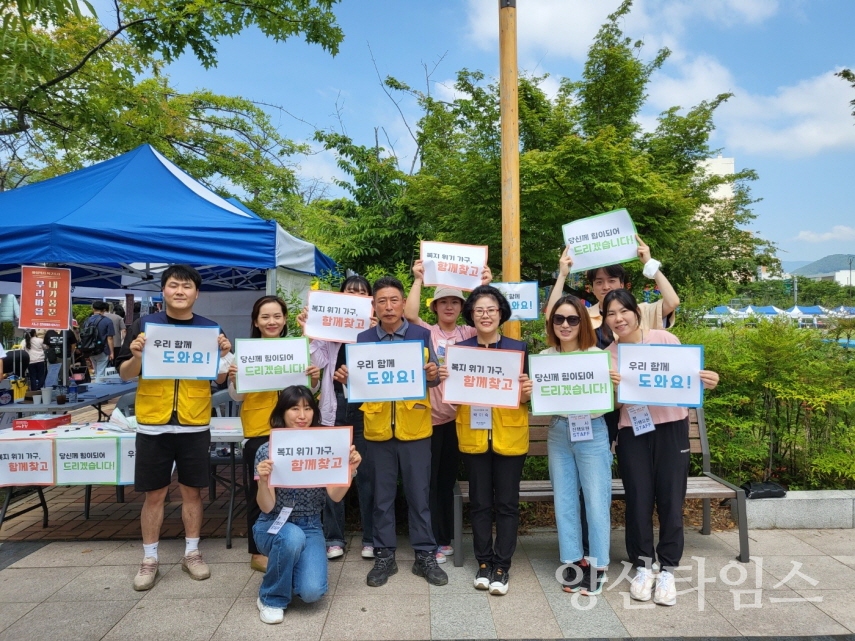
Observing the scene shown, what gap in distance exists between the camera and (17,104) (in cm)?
775

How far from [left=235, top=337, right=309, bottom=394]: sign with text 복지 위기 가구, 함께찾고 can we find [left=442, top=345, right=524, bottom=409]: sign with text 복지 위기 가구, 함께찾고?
103cm

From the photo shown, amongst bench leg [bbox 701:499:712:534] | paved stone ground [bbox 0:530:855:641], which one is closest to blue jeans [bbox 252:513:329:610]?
paved stone ground [bbox 0:530:855:641]

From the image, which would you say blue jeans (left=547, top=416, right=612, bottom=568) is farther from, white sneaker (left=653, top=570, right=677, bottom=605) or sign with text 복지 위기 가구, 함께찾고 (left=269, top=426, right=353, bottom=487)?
sign with text 복지 위기 가구, 함께찾고 (left=269, top=426, right=353, bottom=487)

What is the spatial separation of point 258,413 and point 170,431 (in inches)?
22.2

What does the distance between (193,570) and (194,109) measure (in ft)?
43.5

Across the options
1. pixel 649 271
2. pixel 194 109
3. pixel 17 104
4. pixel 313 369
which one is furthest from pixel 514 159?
pixel 194 109

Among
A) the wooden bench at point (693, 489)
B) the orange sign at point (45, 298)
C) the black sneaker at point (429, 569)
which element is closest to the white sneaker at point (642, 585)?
the wooden bench at point (693, 489)

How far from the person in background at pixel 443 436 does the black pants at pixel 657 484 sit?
1160mm

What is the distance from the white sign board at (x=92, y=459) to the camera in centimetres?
417

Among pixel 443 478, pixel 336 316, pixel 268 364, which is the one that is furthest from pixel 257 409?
pixel 443 478

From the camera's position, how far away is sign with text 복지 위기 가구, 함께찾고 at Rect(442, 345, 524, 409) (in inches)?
128

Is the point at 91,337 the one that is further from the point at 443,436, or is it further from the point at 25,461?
the point at 443,436

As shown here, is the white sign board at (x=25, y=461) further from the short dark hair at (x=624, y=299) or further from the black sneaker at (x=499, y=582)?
the short dark hair at (x=624, y=299)

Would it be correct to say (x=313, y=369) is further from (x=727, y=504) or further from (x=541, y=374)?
(x=727, y=504)
